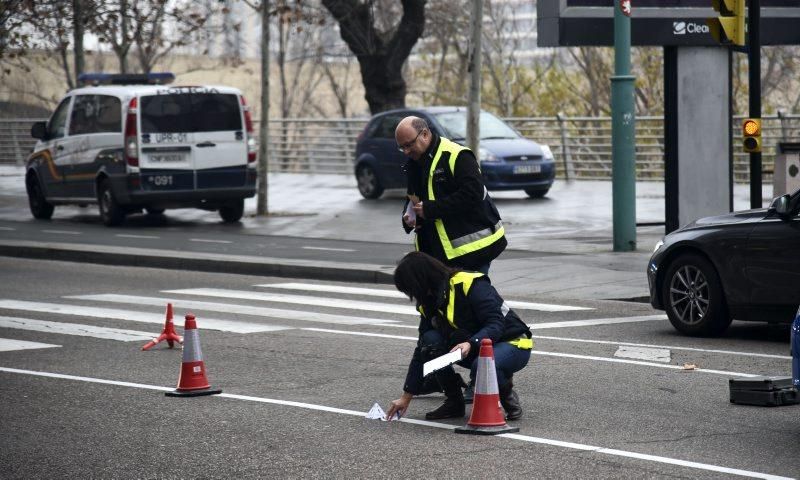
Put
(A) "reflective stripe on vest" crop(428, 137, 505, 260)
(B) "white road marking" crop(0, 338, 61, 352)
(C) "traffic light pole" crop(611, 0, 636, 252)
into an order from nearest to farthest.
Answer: (A) "reflective stripe on vest" crop(428, 137, 505, 260) < (B) "white road marking" crop(0, 338, 61, 352) < (C) "traffic light pole" crop(611, 0, 636, 252)

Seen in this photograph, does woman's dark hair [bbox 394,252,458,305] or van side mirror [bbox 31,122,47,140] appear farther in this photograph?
van side mirror [bbox 31,122,47,140]

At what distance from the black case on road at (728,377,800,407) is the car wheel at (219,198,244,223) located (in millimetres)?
16651

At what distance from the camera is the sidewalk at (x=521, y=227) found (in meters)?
15.7

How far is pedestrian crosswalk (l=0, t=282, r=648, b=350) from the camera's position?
1237 cm

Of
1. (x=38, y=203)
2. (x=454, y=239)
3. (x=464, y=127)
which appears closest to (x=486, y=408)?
(x=454, y=239)

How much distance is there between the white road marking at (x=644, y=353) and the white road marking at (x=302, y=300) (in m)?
3.01

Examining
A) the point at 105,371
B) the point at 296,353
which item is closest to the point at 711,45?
the point at 296,353

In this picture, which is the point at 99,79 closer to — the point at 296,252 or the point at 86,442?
the point at 296,252

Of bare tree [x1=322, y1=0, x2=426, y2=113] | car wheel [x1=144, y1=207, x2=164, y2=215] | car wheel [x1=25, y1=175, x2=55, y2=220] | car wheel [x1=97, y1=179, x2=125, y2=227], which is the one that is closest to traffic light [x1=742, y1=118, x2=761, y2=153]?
car wheel [x1=97, y1=179, x2=125, y2=227]

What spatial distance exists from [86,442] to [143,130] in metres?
15.7

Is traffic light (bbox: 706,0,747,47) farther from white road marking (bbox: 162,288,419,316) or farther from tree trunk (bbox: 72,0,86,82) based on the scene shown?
tree trunk (bbox: 72,0,86,82)

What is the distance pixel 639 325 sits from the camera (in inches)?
488

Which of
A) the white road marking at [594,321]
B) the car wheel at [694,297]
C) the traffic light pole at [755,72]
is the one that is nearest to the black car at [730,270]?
the car wheel at [694,297]

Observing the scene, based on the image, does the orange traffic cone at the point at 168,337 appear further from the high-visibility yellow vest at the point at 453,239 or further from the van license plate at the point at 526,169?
the van license plate at the point at 526,169
